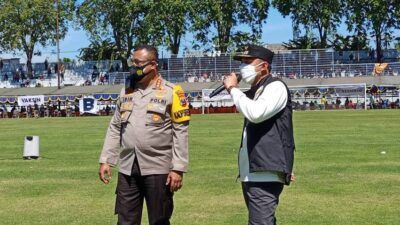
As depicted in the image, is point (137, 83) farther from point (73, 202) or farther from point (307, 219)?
point (73, 202)

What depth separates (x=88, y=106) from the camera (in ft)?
217

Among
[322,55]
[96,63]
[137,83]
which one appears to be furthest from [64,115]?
[137,83]

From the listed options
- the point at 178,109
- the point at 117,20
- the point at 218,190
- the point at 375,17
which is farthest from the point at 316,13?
the point at 178,109

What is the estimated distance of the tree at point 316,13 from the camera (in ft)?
270

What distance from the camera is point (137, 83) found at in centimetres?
650

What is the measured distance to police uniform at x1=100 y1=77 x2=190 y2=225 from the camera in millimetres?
6352

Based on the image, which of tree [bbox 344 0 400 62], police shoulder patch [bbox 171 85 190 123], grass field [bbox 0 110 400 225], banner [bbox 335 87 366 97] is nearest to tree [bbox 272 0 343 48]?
tree [bbox 344 0 400 62]

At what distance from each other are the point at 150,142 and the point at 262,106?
1.24m

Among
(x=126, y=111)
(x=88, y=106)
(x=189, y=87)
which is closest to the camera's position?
(x=126, y=111)

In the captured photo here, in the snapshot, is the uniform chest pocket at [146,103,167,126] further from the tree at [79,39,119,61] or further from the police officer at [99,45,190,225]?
the tree at [79,39,119,61]

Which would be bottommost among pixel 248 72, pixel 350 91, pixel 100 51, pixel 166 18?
pixel 350 91

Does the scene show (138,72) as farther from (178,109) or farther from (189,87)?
(189,87)

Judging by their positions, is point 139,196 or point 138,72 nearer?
point 138,72

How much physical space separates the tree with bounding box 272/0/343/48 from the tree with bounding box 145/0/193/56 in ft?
38.0
